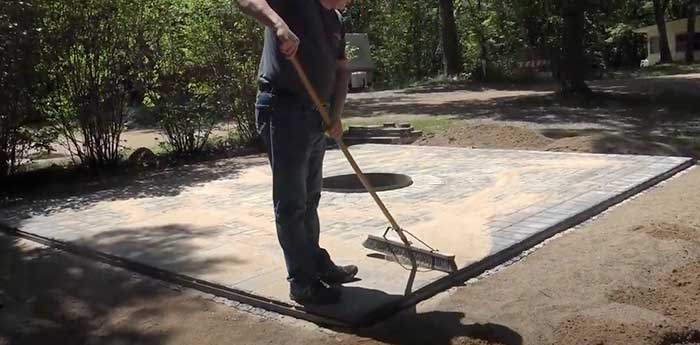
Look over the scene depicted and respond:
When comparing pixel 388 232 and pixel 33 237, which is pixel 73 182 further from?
pixel 388 232

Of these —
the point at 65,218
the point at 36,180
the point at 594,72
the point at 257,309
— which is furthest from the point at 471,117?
the point at 594,72

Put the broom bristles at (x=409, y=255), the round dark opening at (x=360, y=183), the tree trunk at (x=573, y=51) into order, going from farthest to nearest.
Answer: the tree trunk at (x=573, y=51) → the round dark opening at (x=360, y=183) → the broom bristles at (x=409, y=255)

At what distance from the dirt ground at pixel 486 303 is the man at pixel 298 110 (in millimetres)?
409

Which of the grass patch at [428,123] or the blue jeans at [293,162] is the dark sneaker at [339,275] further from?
the grass patch at [428,123]

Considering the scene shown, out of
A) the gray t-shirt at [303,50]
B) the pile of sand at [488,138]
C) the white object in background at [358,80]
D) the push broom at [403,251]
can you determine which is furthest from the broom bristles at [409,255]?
the white object in background at [358,80]

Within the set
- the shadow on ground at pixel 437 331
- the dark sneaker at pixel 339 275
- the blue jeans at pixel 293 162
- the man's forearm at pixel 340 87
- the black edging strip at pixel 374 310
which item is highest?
the man's forearm at pixel 340 87

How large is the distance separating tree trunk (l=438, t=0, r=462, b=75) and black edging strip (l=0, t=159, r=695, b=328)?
21.4 metres

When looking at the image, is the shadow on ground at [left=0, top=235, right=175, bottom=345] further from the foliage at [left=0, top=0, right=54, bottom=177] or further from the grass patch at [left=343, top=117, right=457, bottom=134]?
the grass patch at [left=343, top=117, right=457, bottom=134]

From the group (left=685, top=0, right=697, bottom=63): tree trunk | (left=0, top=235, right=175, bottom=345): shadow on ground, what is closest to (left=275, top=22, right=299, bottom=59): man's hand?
(left=0, top=235, right=175, bottom=345): shadow on ground

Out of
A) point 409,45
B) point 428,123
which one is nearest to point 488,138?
point 428,123

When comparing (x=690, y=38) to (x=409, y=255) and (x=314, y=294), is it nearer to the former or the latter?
(x=409, y=255)

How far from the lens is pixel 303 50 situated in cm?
371

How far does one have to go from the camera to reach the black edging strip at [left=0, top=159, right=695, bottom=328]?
390 cm

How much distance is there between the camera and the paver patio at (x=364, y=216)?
4.64 m
